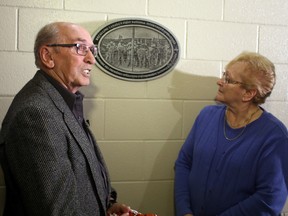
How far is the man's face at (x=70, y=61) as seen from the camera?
130 centimetres

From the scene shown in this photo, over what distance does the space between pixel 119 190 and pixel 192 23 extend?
3.74 feet

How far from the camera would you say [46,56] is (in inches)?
51.0

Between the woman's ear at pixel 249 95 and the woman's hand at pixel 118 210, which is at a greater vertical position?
the woman's ear at pixel 249 95

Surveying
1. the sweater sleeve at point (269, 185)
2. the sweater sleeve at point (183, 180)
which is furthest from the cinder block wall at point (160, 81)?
the sweater sleeve at point (269, 185)

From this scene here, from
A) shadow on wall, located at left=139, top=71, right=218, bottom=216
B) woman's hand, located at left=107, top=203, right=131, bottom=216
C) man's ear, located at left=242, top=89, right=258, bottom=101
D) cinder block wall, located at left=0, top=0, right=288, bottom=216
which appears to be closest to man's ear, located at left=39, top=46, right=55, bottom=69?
cinder block wall, located at left=0, top=0, right=288, bottom=216

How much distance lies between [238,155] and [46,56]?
1.04 m

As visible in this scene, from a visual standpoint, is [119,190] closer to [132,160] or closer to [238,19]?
[132,160]

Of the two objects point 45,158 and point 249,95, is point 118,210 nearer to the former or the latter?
point 45,158

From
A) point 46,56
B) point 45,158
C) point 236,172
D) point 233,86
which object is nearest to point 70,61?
point 46,56

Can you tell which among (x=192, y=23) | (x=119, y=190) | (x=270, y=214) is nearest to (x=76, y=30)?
(x=192, y=23)

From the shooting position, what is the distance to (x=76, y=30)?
1344mm

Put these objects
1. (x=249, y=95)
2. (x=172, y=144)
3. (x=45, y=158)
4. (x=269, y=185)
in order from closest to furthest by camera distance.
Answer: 1. (x=45, y=158)
2. (x=269, y=185)
3. (x=249, y=95)
4. (x=172, y=144)

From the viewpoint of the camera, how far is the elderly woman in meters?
1.46

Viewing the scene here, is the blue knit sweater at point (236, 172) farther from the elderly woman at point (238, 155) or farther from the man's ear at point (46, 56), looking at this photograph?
the man's ear at point (46, 56)
